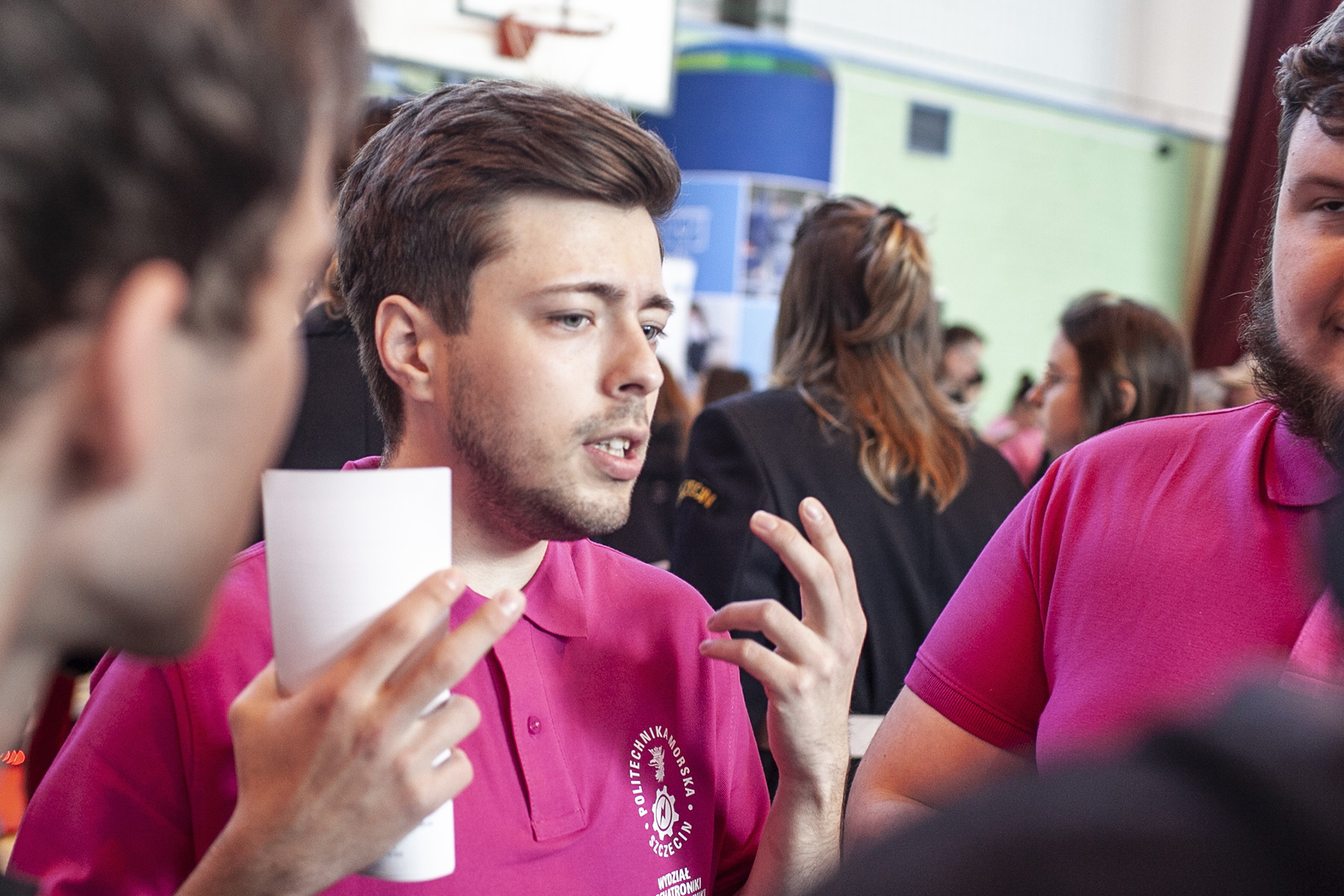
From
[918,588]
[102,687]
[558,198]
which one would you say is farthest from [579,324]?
[918,588]

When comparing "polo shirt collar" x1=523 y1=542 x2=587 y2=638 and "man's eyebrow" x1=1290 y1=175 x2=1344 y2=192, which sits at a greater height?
"man's eyebrow" x1=1290 y1=175 x2=1344 y2=192

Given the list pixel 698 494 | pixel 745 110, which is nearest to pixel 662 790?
pixel 698 494

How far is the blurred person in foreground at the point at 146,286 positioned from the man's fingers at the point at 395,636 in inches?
7.1

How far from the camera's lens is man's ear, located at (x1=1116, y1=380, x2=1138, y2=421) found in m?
2.90

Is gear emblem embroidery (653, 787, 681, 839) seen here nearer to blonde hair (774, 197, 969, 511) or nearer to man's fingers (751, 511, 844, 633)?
man's fingers (751, 511, 844, 633)

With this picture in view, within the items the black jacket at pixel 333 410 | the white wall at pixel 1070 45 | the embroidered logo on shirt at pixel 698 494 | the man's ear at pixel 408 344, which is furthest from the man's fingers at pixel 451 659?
the white wall at pixel 1070 45

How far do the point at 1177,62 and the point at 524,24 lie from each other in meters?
7.91

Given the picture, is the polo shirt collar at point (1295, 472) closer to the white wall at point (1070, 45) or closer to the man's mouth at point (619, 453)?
the man's mouth at point (619, 453)

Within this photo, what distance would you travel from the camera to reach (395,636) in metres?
0.75

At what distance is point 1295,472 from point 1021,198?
31.1 ft

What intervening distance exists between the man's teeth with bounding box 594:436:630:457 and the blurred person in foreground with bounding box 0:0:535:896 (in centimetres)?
59

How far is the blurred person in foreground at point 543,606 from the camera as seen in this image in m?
1.00

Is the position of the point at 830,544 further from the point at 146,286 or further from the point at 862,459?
the point at 862,459

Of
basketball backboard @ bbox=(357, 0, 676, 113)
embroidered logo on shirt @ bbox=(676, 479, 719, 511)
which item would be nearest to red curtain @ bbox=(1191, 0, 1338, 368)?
basketball backboard @ bbox=(357, 0, 676, 113)
